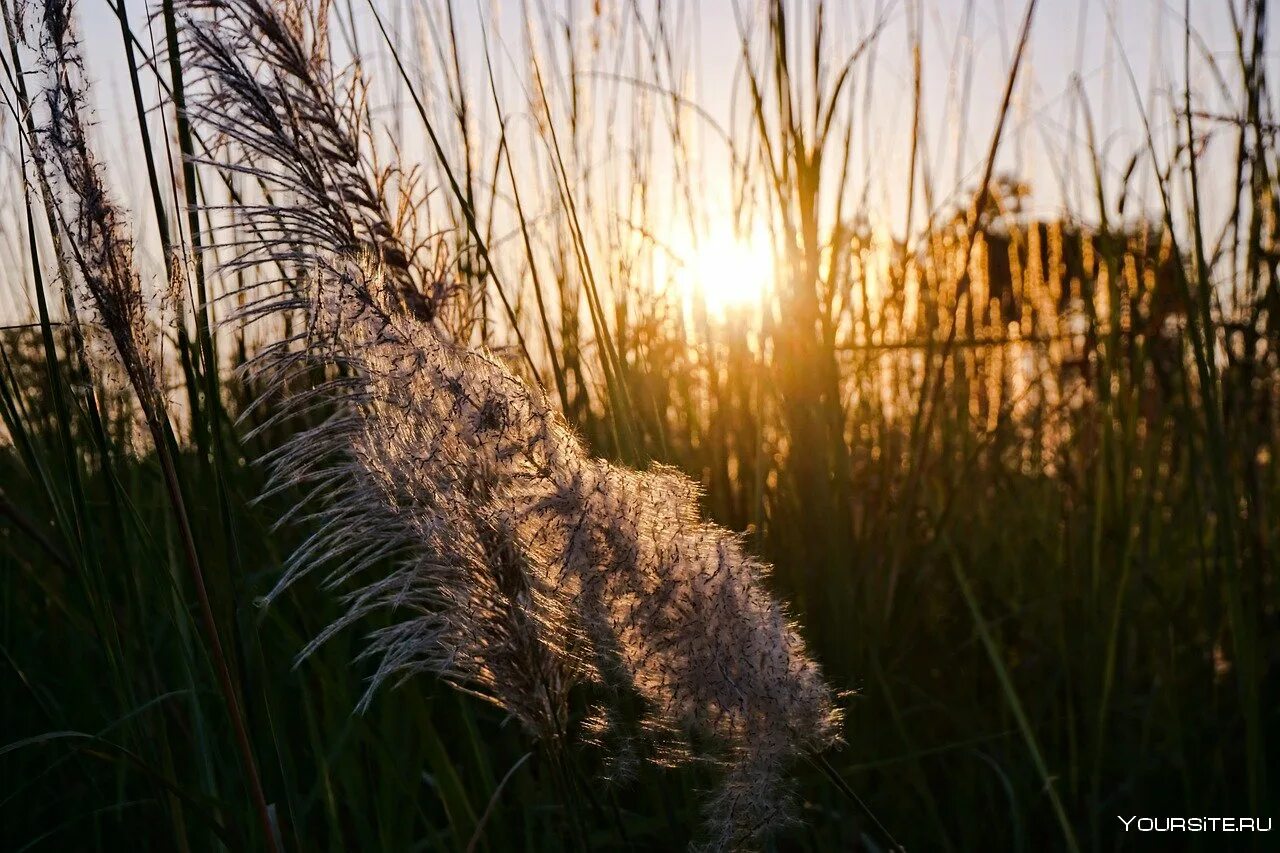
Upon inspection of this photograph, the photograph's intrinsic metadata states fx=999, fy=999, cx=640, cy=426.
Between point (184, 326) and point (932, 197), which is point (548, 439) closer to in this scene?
point (184, 326)

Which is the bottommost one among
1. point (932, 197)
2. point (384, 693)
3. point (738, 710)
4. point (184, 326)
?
point (384, 693)

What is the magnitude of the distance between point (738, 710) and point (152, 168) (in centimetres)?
64

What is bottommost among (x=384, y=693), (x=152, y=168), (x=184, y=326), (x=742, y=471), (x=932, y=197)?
(x=384, y=693)

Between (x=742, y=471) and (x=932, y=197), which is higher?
(x=932, y=197)

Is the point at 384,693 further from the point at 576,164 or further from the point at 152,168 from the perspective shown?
the point at 576,164

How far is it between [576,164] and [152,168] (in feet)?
3.96

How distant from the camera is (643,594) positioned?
73 centimetres

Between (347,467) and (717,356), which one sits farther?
(717,356)

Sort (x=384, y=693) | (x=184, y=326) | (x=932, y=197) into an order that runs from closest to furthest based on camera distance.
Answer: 1. (x=184, y=326)
2. (x=384, y=693)
3. (x=932, y=197)

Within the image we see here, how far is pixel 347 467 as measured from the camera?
78 cm

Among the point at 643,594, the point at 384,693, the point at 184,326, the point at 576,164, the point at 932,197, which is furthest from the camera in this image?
the point at 932,197

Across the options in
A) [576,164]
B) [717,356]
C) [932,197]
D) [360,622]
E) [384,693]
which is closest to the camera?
[384,693]

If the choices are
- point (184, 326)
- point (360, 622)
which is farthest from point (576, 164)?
point (184, 326)

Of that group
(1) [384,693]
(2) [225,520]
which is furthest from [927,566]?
(2) [225,520]
